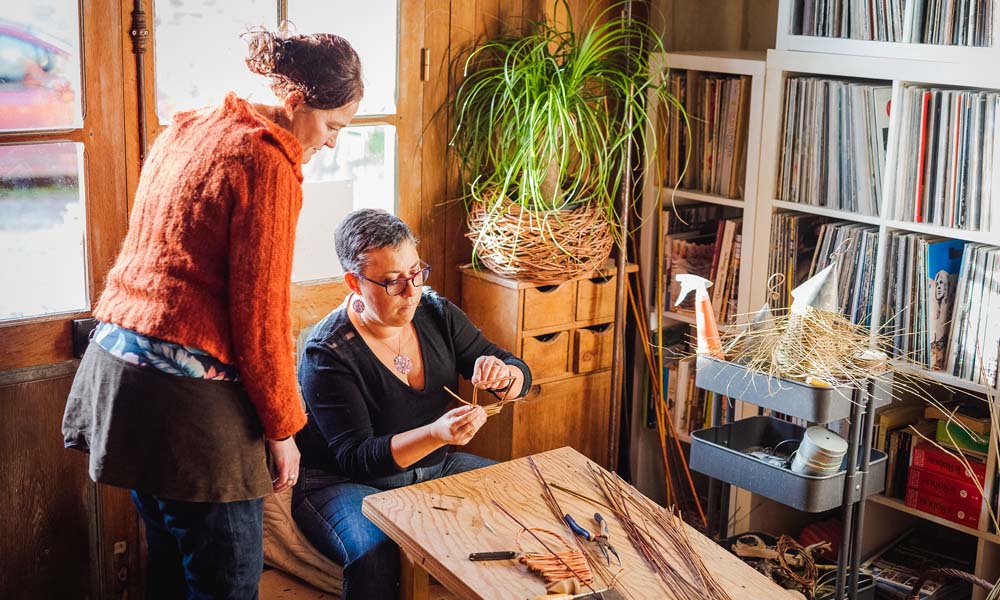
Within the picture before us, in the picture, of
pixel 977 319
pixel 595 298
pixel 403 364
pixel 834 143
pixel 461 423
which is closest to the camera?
pixel 461 423

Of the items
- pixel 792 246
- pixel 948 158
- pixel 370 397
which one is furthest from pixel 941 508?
pixel 370 397

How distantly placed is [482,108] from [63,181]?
1.19 metres

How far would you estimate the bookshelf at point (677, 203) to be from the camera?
10.2 feet

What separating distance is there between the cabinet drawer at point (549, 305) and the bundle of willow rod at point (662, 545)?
33.1 inches

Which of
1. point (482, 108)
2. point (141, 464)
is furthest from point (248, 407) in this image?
point (482, 108)

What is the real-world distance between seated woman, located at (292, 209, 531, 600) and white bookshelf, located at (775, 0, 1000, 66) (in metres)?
1.22

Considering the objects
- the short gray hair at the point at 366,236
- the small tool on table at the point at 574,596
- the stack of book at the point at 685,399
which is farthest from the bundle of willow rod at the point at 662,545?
the stack of book at the point at 685,399

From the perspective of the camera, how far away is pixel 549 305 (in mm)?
3133

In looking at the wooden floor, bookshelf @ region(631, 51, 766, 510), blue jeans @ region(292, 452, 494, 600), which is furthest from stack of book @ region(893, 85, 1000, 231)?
the wooden floor

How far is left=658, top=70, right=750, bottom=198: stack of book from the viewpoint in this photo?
318cm

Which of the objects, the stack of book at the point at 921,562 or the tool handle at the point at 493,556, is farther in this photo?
the stack of book at the point at 921,562

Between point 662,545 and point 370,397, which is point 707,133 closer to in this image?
point 370,397

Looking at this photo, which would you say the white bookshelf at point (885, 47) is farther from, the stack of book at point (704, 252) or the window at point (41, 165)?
the window at point (41, 165)

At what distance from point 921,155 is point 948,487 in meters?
0.87
